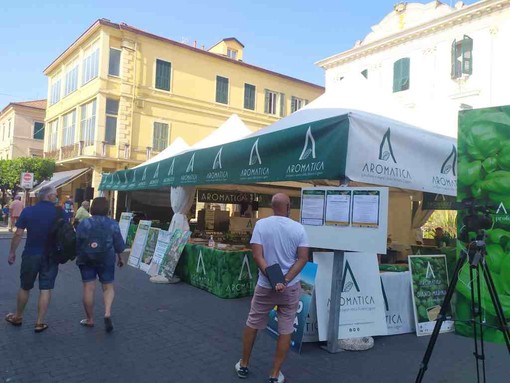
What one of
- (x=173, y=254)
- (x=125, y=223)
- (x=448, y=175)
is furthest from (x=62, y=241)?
(x=125, y=223)

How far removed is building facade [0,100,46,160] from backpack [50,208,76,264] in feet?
121

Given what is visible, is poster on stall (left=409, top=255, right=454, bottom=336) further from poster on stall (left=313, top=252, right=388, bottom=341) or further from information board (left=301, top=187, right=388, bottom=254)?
information board (left=301, top=187, right=388, bottom=254)

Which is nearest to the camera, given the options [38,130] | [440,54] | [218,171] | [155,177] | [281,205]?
[281,205]

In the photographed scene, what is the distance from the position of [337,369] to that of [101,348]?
8.11ft

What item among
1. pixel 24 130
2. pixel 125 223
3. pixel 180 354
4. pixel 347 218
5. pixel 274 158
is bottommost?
pixel 180 354

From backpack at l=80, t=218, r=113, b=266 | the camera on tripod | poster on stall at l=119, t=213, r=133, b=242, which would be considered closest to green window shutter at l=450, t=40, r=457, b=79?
poster on stall at l=119, t=213, r=133, b=242

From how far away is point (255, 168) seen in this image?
6.23 metres

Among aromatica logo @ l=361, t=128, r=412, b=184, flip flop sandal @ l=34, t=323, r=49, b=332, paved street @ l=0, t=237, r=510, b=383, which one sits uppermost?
aromatica logo @ l=361, t=128, r=412, b=184

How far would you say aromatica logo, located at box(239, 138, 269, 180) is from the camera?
236 inches

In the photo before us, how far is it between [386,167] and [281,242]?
1.99 metres

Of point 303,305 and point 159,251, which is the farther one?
point 159,251

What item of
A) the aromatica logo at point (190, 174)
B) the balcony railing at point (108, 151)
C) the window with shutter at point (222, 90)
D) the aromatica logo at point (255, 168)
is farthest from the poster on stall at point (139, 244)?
the window with shutter at point (222, 90)

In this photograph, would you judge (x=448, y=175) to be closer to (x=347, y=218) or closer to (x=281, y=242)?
(x=347, y=218)

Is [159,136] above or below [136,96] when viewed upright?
below
